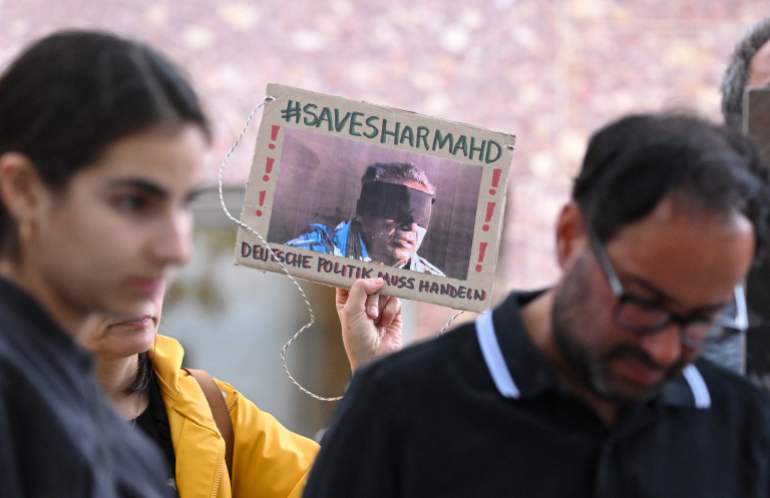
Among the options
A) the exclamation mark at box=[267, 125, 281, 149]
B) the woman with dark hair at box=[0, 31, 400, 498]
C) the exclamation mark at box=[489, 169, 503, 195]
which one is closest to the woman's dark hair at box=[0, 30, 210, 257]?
the woman with dark hair at box=[0, 31, 400, 498]

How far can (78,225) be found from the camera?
1787 millimetres

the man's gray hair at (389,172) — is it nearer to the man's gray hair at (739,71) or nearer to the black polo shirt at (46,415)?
the man's gray hair at (739,71)

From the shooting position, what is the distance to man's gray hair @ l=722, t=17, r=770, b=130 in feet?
10.3

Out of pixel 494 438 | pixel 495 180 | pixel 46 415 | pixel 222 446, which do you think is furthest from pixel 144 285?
pixel 495 180

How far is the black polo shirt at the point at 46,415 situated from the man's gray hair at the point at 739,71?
175cm

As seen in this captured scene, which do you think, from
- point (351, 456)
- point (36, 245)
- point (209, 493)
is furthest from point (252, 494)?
point (36, 245)

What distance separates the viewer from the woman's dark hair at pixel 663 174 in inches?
82.1

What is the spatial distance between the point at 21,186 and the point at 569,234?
0.83 meters

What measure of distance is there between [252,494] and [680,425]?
3.49ft

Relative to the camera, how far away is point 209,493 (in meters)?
2.80

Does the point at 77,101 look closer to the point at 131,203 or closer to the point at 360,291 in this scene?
the point at 131,203

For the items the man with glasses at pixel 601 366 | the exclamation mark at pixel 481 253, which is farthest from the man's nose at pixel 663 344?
the exclamation mark at pixel 481 253

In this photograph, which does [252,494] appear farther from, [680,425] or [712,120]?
[712,120]

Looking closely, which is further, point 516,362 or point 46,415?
point 516,362
